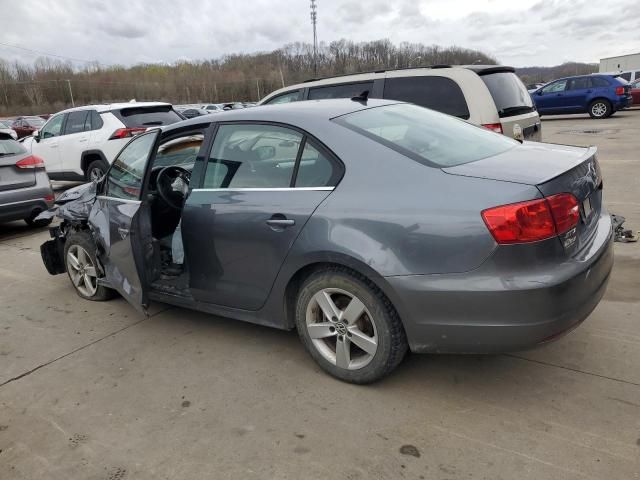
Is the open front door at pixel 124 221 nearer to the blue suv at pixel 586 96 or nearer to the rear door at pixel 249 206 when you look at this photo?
the rear door at pixel 249 206

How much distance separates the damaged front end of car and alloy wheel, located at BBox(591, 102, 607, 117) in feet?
62.7

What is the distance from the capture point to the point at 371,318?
2.75m

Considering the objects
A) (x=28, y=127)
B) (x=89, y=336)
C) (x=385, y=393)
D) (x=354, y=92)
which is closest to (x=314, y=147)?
(x=385, y=393)

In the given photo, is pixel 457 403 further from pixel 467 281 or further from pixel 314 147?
pixel 314 147

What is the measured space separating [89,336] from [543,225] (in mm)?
3291

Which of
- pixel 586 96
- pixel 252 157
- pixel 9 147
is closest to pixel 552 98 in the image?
pixel 586 96

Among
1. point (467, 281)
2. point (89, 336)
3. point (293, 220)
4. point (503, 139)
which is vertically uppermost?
point (503, 139)

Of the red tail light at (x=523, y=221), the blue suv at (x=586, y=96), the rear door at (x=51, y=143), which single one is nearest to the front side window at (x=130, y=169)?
the red tail light at (x=523, y=221)

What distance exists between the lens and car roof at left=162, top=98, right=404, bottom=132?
3.13 meters

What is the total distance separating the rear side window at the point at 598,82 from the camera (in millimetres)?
18523

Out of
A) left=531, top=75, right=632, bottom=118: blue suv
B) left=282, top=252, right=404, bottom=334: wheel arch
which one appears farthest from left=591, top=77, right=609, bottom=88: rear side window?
left=282, top=252, right=404, bottom=334: wheel arch

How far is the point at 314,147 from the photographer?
299 centimetres

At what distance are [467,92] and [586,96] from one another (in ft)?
51.7

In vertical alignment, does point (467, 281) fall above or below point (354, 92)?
below
